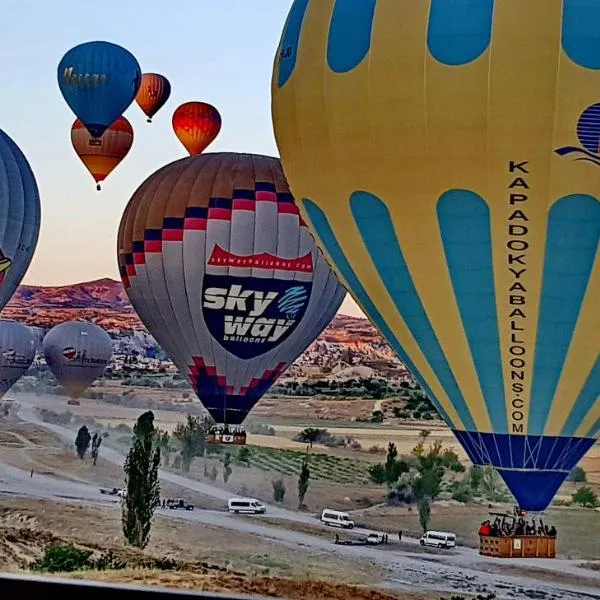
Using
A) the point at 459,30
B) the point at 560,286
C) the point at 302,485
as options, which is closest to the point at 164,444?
the point at 302,485

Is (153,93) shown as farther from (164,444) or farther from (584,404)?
(584,404)

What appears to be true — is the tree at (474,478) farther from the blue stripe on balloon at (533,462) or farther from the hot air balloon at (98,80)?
the blue stripe on balloon at (533,462)

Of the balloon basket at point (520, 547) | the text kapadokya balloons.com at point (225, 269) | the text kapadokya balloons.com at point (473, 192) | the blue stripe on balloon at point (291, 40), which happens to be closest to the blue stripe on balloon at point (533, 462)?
the text kapadokya balloons.com at point (473, 192)

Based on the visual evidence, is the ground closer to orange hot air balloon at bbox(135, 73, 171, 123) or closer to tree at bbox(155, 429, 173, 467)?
tree at bbox(155, 429, 173, 467)

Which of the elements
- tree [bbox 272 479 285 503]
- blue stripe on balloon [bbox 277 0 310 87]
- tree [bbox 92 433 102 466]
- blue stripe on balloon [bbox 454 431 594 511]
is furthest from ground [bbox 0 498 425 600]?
blue stripe on balloon [bbox 277 0 310 87]

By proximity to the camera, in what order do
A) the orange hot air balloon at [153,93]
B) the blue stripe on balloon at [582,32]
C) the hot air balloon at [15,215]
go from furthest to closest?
the orange hot air balloon at [153,93]
the hot air balloon at [15,215]
the blue stripe on balloon at [582,32]
